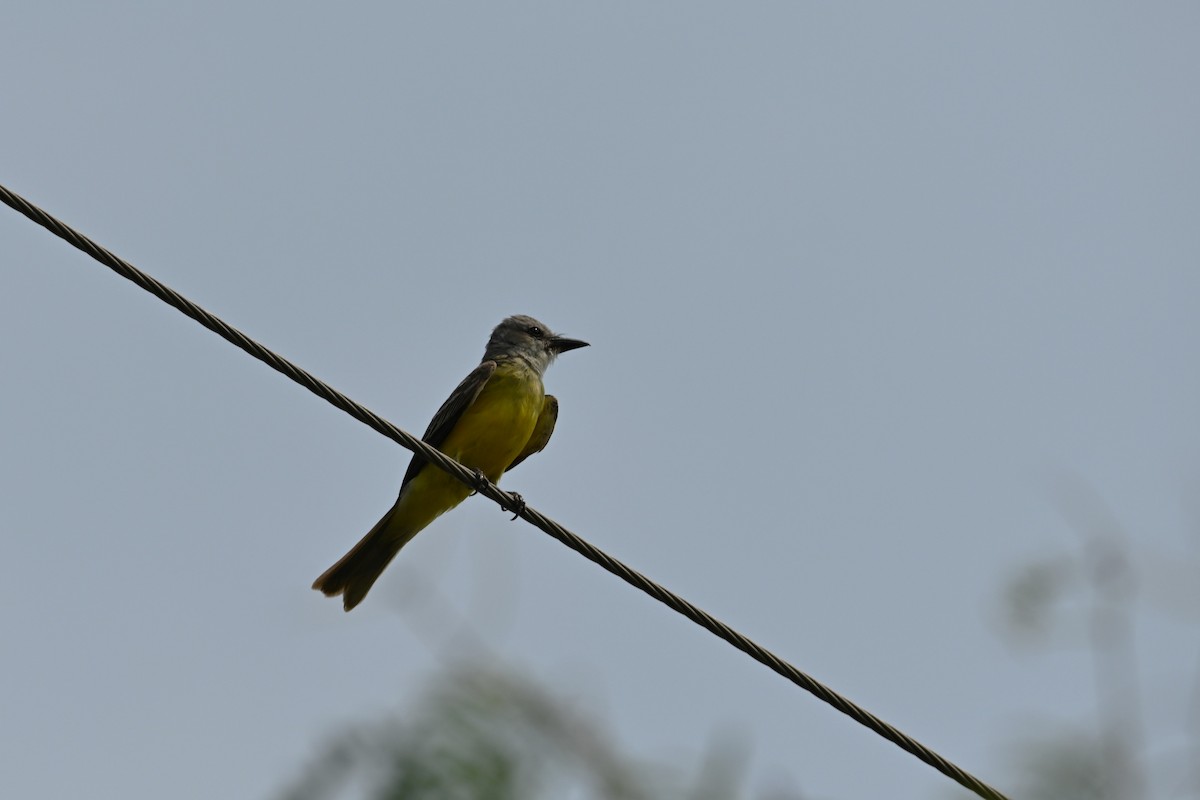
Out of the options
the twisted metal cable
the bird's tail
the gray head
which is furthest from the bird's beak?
the twisted metal cable

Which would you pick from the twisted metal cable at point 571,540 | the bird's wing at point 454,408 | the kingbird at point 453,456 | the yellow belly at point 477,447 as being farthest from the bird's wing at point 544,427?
the twisted metal cable at point 571,540

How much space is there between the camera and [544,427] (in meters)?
9.32

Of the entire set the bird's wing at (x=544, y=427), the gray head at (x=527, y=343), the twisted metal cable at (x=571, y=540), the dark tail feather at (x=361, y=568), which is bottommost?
the twisted metal cable at (x=571, y=540)

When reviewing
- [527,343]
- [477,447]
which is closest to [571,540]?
[477,447]

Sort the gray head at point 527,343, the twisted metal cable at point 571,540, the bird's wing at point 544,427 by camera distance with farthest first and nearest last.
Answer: the gray head at point 527,343, the bird's wing at point 544,427, the twisted metal cable at point 571,540

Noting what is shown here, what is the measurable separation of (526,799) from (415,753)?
0.66 m

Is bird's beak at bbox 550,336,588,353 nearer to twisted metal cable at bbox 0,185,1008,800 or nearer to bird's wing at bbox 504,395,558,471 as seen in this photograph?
bird's wing at bbox 504,395,558,471

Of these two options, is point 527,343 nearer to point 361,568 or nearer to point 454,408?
point 454,408

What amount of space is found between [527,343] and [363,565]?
1.89 metres

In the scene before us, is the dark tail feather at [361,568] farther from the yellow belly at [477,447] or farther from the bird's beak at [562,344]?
the bird's beak at [562,344]

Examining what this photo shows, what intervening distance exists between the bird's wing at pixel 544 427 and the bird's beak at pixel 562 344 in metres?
0.67

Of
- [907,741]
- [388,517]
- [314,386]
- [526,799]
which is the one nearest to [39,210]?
[314,386]

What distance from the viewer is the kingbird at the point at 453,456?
8.70 meters

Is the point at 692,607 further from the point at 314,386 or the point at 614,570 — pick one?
the point at 314,386
